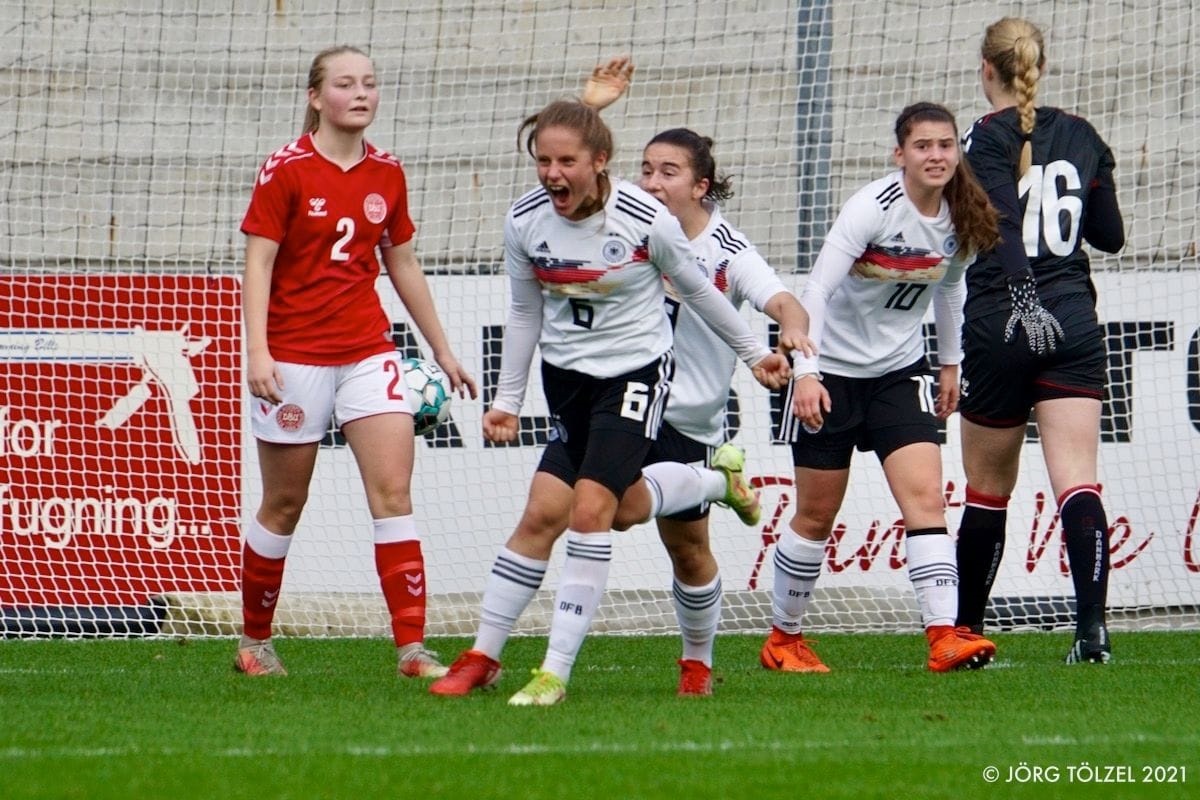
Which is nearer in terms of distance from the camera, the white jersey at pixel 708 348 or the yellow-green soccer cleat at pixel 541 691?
the yellow-green soccer cleat at pixel 541 691

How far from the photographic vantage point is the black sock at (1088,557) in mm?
6281

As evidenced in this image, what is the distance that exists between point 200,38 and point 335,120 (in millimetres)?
5123

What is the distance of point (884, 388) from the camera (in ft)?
20.3

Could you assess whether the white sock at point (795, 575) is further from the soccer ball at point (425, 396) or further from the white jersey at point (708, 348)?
the soccer ball at point (425, 396)

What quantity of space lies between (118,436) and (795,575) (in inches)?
144

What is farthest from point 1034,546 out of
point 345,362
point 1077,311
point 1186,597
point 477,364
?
point 345,362

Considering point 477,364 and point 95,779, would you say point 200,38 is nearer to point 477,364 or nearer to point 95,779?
point 477,364

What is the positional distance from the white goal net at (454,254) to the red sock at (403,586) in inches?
96.6

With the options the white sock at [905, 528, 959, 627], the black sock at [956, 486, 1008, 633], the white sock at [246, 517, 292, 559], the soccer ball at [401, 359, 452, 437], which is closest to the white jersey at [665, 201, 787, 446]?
the white sock at [905, 528, 959, 627]

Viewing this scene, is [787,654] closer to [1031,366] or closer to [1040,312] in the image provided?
[1031,366]

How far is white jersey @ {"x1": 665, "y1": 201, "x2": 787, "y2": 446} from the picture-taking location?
18.6ft

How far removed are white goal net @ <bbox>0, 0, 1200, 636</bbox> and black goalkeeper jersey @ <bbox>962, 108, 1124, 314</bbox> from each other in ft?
6.91

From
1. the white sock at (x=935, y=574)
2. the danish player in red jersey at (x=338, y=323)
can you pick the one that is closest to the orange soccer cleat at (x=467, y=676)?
the danish player in red jersey at (x=338, y=323)

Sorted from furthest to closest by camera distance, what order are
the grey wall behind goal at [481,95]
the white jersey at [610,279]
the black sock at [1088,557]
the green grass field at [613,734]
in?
the grey wall behind goal at [481,95] < the black sock at [1088,557] < the white jersey at [610,279] < the green grass field at [613,734]
